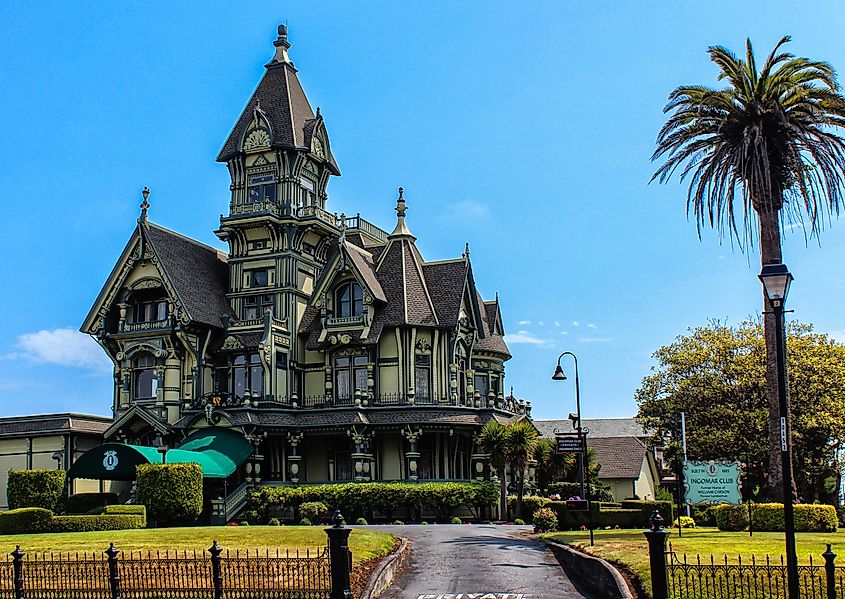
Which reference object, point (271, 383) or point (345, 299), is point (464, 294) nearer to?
point (345, 299)

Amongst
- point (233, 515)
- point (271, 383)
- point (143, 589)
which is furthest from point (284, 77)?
point (143, 589)

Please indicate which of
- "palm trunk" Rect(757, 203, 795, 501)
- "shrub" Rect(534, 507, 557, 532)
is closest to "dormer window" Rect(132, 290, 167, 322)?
"shrub" Rect(534, 507, 557, 532)

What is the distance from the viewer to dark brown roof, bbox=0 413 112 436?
55.1 m

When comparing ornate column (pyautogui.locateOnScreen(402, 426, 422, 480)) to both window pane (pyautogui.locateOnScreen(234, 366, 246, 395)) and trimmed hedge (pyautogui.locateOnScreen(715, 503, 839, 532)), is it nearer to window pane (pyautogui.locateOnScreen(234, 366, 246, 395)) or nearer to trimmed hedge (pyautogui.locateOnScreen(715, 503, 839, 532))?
window pane (pyautogui.locateOnScreen(234, 366, 246, 395))

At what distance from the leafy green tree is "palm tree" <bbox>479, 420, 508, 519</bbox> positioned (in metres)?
9.68

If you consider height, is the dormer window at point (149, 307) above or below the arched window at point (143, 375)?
above

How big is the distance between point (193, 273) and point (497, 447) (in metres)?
20.4

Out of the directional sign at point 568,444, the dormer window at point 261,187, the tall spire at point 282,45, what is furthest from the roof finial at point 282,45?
the directional sign at point 568,444

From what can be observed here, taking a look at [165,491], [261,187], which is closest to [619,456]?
[261,187]

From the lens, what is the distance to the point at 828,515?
33.4 meters

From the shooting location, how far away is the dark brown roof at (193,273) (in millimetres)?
54719

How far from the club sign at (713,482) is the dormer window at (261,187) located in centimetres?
3225

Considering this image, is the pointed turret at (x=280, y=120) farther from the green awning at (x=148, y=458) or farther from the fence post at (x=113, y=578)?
the fence post at (x=113, y=578)

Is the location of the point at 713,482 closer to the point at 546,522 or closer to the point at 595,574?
the point at 546,522
